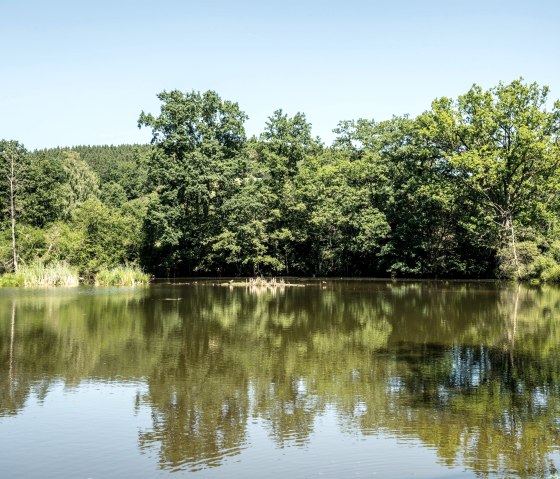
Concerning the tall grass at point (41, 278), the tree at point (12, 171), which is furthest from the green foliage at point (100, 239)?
the tree at point (12, 171)

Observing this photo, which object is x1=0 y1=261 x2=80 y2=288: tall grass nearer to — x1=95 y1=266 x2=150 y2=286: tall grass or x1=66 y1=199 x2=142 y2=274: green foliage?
x1=95 y1=266 x2=150 y2=286: tall grass

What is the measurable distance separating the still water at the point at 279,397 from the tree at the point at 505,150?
27.9m

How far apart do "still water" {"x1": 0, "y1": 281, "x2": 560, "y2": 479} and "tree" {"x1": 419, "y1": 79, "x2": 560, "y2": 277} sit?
27.9 meters

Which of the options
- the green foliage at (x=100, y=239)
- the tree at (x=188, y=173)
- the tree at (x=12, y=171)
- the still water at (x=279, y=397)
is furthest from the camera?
the tree at (x=12, y=171)

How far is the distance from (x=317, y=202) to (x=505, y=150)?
19413 millimetres

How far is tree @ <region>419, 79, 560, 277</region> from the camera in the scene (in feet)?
172

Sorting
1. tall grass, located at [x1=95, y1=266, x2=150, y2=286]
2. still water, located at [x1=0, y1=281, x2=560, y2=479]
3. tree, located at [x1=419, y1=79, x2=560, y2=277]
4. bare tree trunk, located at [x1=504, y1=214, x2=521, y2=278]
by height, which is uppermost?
tree, located at [x1=419, y1=79, x2=560, y2=277]

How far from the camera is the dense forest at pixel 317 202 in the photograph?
5475 centimetres

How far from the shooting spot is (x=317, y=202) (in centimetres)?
6556

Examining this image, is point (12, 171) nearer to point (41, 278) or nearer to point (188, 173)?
point (188, 173)

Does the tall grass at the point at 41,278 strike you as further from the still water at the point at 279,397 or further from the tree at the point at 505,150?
the tree at the point at 505,150

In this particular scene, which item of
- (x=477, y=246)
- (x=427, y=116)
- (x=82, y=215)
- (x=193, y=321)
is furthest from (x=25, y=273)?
(x=477, y=246)

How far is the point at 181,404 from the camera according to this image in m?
12.6

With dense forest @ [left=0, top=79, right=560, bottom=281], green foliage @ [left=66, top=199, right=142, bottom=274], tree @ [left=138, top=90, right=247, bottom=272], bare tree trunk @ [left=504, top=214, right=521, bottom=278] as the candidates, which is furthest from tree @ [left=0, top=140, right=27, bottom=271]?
bare tree trunk @ [left=504, top=214, right=521, bottom=278]
